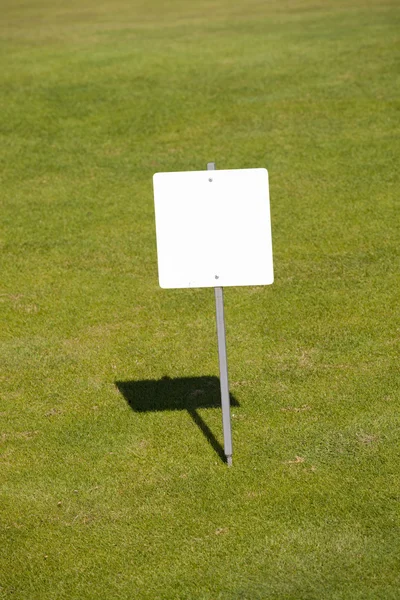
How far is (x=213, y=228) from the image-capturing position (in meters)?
7.11

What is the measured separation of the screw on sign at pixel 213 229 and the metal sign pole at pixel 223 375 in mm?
203

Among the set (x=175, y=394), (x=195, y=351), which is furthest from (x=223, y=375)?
(x=195, y=351)

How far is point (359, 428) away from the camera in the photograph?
8.07m

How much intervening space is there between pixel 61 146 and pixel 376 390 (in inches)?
379

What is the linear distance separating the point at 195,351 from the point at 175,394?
962mm

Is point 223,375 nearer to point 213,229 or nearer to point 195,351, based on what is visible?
point 213,229

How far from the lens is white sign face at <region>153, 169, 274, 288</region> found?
7.03 meters

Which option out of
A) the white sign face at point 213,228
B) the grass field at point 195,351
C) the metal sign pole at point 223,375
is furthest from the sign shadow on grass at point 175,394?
the white sign face at point 213,228

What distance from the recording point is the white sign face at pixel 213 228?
23.1ft

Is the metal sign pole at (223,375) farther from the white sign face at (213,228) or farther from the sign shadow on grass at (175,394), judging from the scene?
the sign shadow on grass at (175,394)

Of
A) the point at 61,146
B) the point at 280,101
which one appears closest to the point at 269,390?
the point at 61,146

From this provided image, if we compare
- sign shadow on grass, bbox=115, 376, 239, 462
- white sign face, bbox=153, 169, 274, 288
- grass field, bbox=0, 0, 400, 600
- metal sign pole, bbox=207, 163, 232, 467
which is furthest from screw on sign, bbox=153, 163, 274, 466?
sign shadow on grass, bbox=115, 376, 239, 462

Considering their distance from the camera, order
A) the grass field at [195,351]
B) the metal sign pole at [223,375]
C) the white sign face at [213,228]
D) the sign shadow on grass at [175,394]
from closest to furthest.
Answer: the grass field at [195,351]
the white sign face at [213,228]
the metal sign pole at [223,375]
the sign shadow on grass at [175,394]

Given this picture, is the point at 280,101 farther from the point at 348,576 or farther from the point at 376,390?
the point at 348,576
